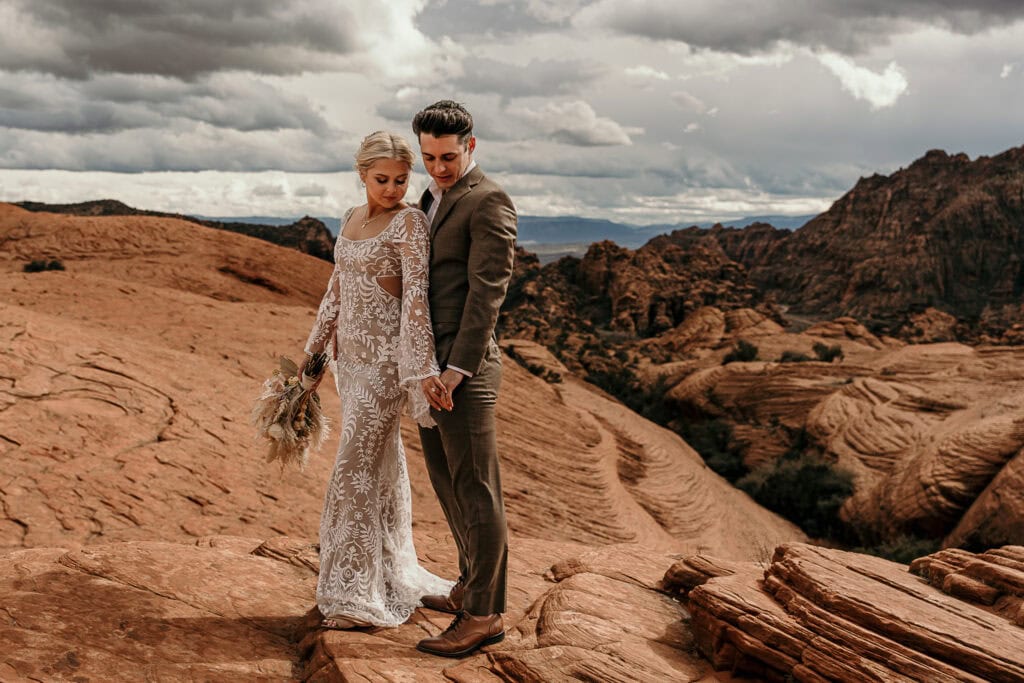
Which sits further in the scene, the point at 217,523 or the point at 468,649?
the point at 217,523

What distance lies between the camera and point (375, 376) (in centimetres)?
432

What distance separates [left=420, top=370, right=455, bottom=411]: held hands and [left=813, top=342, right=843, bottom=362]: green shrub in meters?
34.9

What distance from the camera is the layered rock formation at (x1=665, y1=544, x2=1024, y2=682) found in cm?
354

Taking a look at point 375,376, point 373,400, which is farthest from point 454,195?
point 373,400

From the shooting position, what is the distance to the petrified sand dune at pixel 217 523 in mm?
3982

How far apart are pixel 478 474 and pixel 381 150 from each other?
178cm

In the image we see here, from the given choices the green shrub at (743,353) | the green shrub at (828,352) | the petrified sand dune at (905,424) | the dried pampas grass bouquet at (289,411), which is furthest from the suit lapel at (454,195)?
the green shrub at (743,353)

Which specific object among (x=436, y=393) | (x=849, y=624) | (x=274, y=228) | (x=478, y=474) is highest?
(x=274, y=228)

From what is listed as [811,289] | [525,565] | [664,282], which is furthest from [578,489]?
[811,289]

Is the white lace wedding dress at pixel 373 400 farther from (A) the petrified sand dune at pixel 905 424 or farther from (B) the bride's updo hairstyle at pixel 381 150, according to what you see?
(A) the petrified sand dune at pixel 905 424

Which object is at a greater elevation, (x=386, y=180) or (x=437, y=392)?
(x=386, y=180)

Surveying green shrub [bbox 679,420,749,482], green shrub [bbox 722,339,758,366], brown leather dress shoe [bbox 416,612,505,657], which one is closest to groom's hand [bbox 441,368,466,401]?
brown leather dress shoe [bbox 416,612,505,657]

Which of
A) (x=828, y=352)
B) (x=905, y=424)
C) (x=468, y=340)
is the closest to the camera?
(x=468, y=340)

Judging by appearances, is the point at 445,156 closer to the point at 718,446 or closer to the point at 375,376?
the point at 375,376
